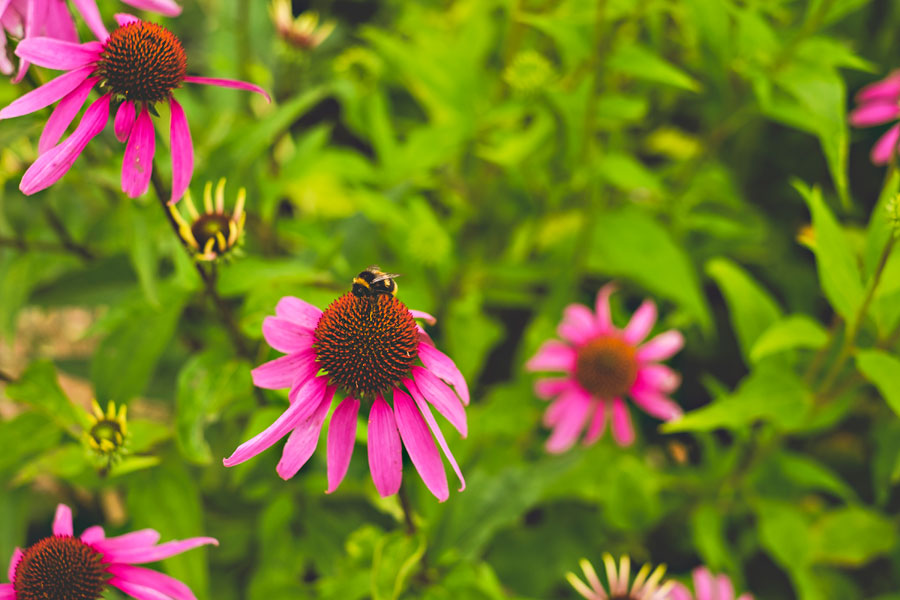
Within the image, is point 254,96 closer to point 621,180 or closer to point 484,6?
point 484,6

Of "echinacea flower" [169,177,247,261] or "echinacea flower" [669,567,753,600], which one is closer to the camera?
"echinacea flower" [169,177,247,261]

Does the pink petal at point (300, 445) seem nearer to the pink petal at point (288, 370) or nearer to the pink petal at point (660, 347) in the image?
the pink petal at point (288, 370)

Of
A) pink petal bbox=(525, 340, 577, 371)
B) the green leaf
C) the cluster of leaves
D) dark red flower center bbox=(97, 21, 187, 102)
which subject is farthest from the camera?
pink petal bbox=(525, 340, 577, 371)

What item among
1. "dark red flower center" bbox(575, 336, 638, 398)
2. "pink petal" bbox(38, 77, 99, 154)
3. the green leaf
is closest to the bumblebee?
"pink petal" bbox(38, 77, 99, 154)

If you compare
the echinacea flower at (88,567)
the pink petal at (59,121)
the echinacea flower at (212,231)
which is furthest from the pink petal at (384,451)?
the pink petal at (59,121)

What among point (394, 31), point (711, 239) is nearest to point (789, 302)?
point (711, 239)

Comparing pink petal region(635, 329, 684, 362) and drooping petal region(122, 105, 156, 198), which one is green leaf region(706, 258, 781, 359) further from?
drooping petal region(122, 105, 156, 198)

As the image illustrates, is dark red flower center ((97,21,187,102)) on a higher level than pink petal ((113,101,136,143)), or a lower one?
higher
